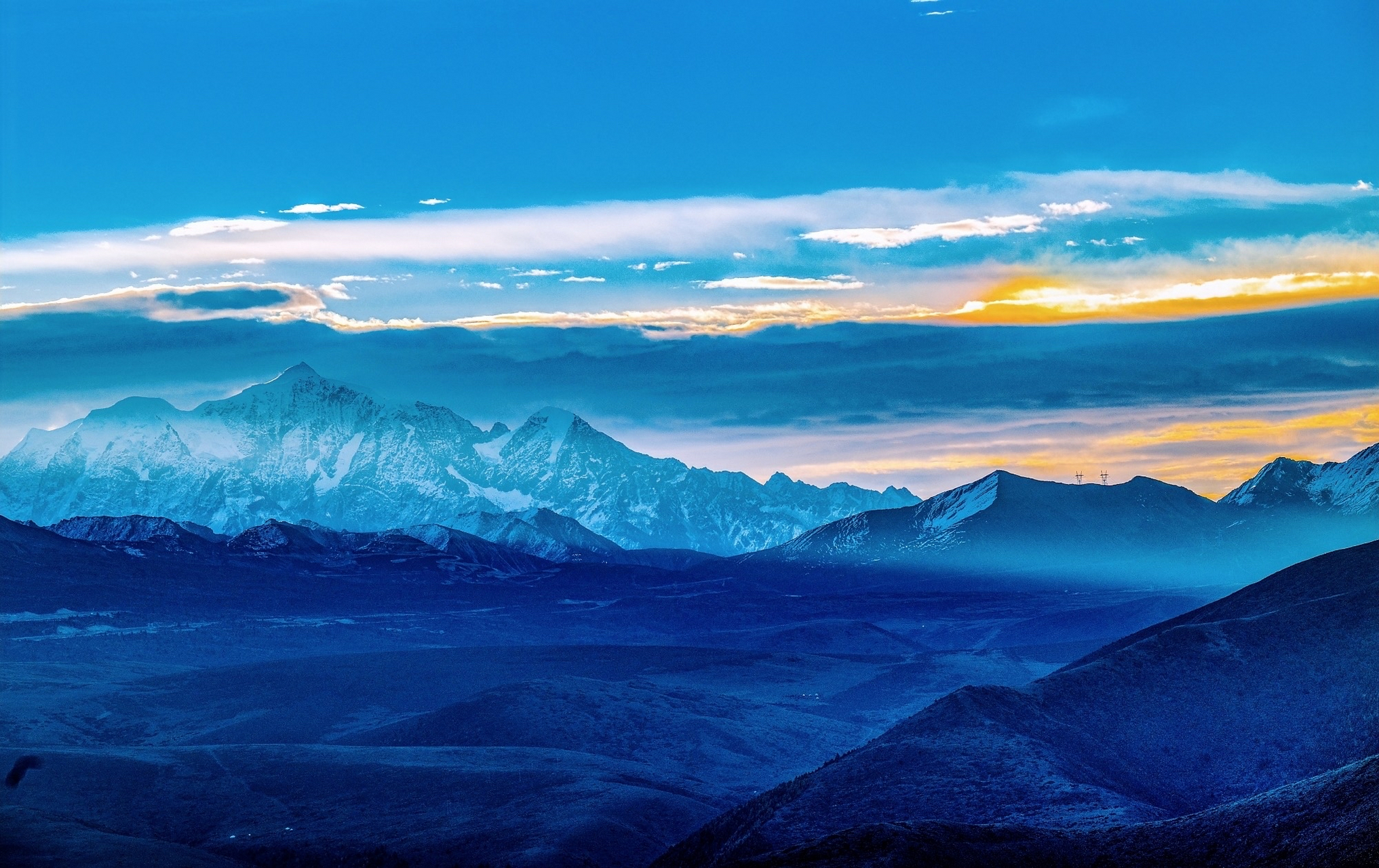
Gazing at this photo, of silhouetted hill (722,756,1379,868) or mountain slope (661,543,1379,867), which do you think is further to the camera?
mountain slope (661,543,1379,867)

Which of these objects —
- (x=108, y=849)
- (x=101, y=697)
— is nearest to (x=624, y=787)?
(x=108, y=849)

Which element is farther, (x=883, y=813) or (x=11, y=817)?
(x=11, y=817)

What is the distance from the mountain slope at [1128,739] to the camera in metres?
89.4

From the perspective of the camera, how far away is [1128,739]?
110m

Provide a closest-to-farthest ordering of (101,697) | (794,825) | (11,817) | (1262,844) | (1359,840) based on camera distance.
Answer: (1359,840) < (1262,844) < (794,825) < (11,817) < (101,697)

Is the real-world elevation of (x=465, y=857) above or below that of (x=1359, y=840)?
below

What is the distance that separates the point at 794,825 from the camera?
8775cm

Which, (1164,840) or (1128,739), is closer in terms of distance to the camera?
(1164,840)

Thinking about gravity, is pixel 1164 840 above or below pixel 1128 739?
above

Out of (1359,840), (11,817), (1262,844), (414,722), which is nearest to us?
(1359,840)

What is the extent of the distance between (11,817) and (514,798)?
114 ft

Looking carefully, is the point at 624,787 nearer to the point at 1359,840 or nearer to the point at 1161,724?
the point at 1161,724

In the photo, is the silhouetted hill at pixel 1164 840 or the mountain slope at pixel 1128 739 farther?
the mountain slope at pixel 1128 739

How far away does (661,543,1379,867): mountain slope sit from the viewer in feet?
293
